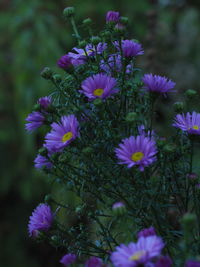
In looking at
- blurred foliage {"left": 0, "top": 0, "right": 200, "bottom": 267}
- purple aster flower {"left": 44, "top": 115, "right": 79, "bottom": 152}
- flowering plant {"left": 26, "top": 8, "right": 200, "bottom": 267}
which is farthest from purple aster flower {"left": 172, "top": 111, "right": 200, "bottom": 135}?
blurred foliage {"left": 0, "top": 0, "right": 200, "bottom": 267}

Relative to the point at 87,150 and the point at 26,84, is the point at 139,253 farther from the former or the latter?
the point at 26,84

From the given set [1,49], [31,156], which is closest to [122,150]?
[31,156]

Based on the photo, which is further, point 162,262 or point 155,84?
point 155,84

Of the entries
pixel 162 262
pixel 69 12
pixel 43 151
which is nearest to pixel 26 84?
pixel 69 12

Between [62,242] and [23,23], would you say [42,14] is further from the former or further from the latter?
[62,242]

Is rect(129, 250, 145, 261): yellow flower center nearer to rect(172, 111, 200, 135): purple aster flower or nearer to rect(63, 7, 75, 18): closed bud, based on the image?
rect(172, 111, 200, 135): purple aster flower

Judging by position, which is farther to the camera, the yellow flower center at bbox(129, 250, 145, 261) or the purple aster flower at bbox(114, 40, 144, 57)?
the purple aster flower at bbox(114, 40, 144, 57)
